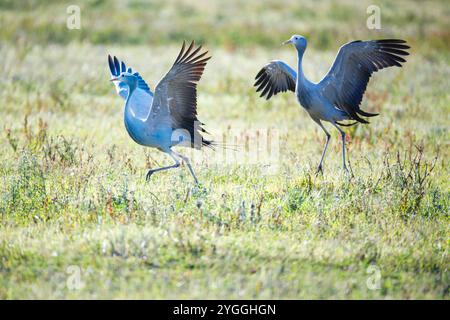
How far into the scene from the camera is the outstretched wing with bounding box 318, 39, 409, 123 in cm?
925

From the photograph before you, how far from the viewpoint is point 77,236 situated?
7.01m

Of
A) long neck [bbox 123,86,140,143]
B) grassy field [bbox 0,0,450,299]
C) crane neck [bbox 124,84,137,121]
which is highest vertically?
crane neck [bbox 124,84,137,121]

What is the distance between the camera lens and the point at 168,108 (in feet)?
28.5

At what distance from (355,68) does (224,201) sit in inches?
107

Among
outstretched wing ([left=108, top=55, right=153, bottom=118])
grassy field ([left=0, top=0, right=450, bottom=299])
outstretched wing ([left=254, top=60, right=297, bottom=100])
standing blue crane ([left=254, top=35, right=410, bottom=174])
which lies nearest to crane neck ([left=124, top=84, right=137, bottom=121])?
outstretched wing ([left=108, top=55, right=153, bottom=118])

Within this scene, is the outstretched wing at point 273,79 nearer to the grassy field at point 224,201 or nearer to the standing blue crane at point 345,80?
the standing blue crane at point 345,80

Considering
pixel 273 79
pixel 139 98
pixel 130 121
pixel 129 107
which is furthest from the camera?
pixel 273 79

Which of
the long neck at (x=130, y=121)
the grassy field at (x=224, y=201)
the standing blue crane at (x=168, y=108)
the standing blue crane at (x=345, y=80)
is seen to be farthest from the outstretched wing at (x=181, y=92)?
the standing blue crane at (x=345, y=80)

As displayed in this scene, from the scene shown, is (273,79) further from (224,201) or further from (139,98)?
(224,201)

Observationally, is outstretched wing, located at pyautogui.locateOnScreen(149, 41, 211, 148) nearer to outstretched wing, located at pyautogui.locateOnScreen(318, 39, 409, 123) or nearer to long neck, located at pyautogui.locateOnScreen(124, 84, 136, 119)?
long neck, located at pyautogui.locateOnScreen(124, 84, 136, 119)

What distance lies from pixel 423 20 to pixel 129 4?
30.7 feet

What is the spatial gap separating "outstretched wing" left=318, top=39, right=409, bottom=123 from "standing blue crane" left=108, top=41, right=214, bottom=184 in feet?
5.73

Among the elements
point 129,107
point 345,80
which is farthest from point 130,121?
point 345,80

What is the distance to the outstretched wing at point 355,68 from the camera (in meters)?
9.25
